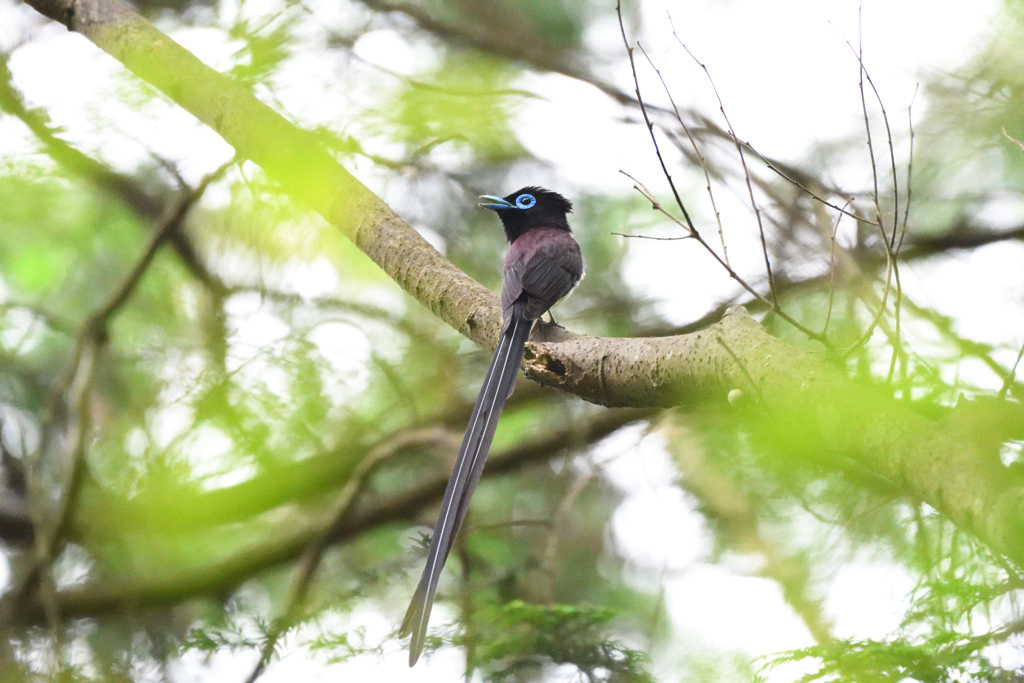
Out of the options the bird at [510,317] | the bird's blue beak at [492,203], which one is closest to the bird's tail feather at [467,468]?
the bird at [510,317]

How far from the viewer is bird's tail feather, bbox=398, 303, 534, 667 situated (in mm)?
1533

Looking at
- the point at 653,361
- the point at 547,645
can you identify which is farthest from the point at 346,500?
the point at 653,361

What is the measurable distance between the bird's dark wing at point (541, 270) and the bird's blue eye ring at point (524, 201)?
0.21 meters

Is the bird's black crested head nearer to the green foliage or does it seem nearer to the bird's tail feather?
the bird's tail feather

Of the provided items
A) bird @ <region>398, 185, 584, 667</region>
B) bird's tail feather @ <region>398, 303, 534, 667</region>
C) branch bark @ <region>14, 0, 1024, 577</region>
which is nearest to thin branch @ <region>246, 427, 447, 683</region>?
bird @ <region>398, 185, 584, 667</region>

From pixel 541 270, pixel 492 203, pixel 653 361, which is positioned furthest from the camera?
pixel 492 203

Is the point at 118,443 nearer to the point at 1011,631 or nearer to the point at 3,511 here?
the point at 3,511

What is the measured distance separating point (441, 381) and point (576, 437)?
2.27 ft

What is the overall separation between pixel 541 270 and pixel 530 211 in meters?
0.77

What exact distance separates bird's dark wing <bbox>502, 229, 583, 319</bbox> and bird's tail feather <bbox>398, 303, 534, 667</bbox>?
9cm

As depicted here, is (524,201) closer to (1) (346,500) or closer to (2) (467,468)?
(1) (346,500)

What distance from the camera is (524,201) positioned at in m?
3.31

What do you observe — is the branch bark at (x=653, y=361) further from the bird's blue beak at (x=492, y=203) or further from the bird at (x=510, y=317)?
the bird's blue beak at (x=492, y=203)

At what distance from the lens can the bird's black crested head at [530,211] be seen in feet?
10.8
